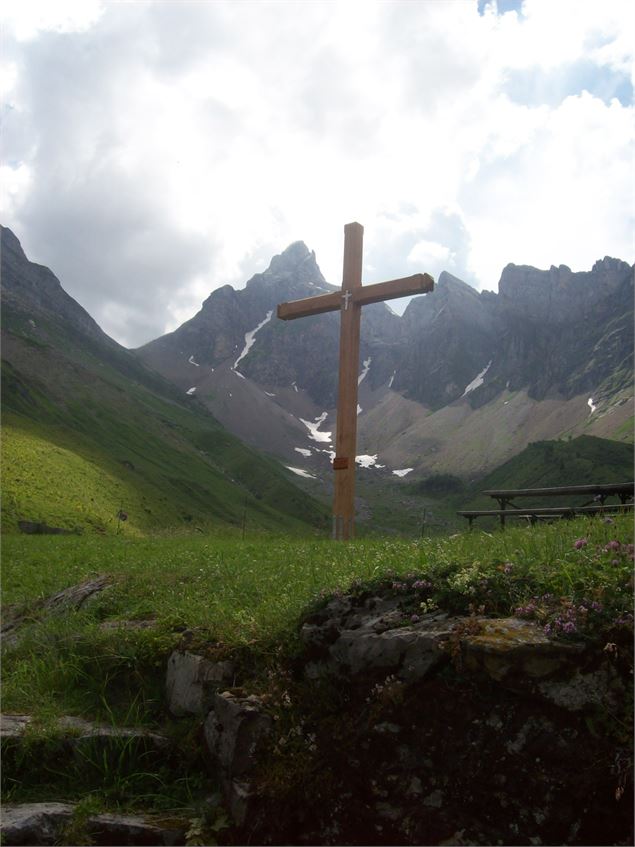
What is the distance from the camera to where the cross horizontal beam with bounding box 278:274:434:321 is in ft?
46.4

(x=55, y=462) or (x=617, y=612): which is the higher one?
(x=55, y=462)

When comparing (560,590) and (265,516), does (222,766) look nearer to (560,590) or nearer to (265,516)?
(560,590)

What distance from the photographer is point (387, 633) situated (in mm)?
5559

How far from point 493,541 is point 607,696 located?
2.90 meters

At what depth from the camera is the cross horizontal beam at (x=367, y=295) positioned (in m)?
14.2

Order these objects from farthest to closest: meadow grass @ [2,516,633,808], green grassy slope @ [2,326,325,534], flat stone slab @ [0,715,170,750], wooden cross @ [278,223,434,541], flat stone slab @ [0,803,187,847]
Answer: green grassy slope @ [2,326,325,534], wooden cross @ [278,223,434,541], flat stone slab @ [0,715,170,750], meadow grass @ [2,516,633,808], flat stone slab @ [0,803,187,847]

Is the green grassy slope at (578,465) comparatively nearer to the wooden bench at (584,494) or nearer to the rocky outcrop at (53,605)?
the wooden bench at (584,494)

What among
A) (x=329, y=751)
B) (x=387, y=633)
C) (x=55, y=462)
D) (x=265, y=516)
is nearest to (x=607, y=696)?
(x=387, y=633)

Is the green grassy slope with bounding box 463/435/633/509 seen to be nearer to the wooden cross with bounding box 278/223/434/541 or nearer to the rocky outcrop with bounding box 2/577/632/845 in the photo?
the wooden cross with bounding box 278/223/434/541

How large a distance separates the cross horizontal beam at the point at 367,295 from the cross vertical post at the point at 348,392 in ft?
0.68

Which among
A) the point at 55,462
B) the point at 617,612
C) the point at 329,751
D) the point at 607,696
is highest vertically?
the point at 55,462

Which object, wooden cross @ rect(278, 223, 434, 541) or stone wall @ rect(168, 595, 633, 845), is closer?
stone wall @ rect(168, 595, 633, 845)

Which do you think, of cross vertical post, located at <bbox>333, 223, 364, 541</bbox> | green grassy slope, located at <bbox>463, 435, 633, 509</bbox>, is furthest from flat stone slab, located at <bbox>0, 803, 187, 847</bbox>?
green grassy slope, located at <bbox>463, 435, 633, 509</bbox>

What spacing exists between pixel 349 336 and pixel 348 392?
1.30m
